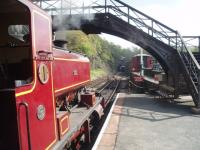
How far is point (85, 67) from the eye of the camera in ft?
34.1

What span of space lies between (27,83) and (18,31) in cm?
164


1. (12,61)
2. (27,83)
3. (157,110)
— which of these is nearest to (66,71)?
(12,61)

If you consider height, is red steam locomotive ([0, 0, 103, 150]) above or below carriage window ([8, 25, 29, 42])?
below

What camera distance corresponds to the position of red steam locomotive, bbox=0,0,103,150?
390 centimetres

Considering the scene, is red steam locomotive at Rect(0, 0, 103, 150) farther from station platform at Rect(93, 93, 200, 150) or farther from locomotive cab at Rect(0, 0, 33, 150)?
station platform at Rect(93, 93, 200, 150)

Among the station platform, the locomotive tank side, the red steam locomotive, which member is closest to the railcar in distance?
the station platform

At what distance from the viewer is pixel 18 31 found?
554cm

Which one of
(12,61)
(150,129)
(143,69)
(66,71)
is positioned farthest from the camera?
(143,69)

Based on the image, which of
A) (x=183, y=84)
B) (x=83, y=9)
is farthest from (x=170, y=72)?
(x=83, y=9)

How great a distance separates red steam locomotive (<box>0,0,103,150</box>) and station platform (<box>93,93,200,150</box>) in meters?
2.01

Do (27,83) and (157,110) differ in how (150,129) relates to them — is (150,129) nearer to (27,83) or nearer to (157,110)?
(157,110)

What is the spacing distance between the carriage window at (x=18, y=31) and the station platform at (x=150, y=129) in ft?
10.4

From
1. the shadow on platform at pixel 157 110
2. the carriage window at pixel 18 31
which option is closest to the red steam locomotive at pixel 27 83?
the carriage window at pixel 18 31

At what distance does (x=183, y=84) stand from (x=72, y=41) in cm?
4163
